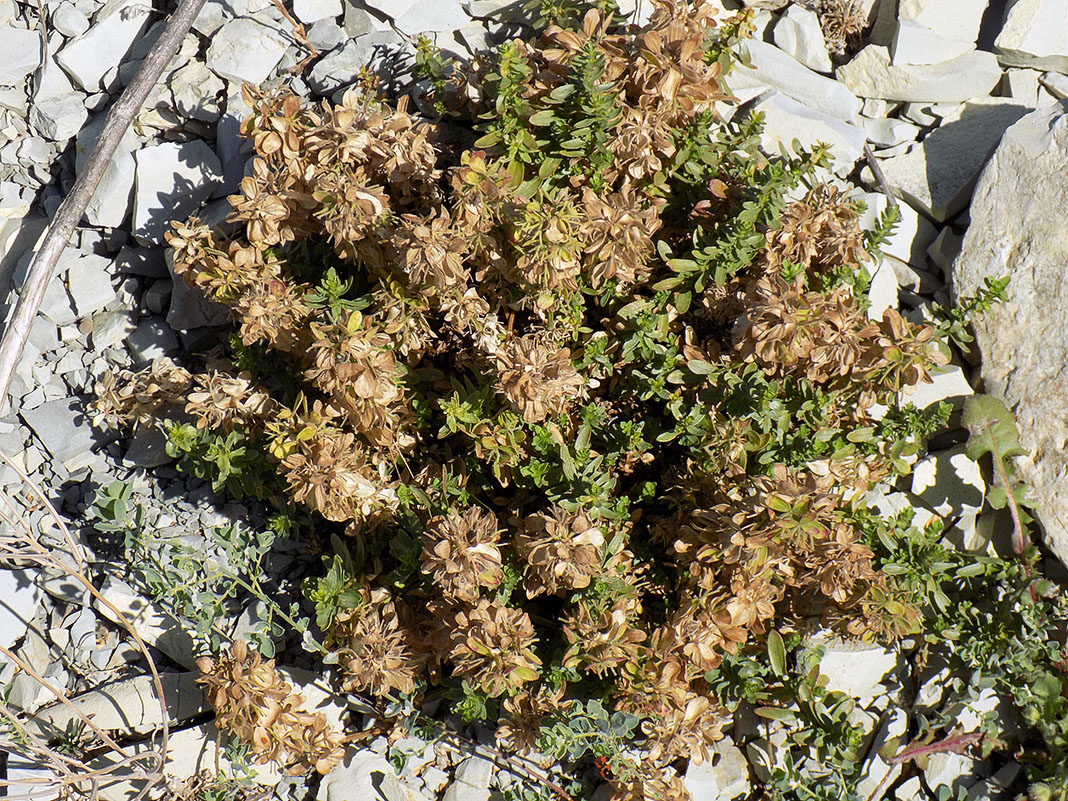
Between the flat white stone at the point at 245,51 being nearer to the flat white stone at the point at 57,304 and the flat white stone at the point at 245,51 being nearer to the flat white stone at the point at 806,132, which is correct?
the flat white stone at the point at 57,304

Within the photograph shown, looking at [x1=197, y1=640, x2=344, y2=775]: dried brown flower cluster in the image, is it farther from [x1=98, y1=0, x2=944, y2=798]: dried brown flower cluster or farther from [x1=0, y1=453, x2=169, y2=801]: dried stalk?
[x1=0, y1=453, x2=169, y2=801]: dried stalk

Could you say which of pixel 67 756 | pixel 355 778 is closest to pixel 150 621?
pixel 67 756

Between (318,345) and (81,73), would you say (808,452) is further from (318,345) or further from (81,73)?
(81,73)

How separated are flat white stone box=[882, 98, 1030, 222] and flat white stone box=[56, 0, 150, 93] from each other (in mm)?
2994

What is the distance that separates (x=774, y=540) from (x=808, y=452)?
14.2 inches

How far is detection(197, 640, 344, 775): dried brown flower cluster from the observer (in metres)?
2.55

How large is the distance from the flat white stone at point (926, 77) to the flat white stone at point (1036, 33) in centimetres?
8

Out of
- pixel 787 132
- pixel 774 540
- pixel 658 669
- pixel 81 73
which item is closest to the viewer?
pixel 774 540

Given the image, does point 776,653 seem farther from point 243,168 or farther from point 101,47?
point 101,47

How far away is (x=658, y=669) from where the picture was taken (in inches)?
97.3

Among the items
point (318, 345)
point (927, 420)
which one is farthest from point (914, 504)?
point (318, 345)

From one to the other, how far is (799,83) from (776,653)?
7.09ft

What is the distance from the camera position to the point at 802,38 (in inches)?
136

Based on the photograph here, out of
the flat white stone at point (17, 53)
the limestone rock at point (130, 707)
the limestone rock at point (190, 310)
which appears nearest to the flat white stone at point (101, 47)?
the flat white stone at point (17, 53)
